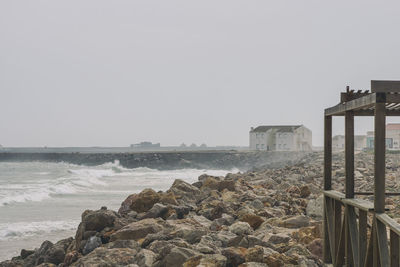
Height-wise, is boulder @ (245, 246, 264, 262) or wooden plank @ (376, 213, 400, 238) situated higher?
wooden plank @ (376, 213, 400, 238)

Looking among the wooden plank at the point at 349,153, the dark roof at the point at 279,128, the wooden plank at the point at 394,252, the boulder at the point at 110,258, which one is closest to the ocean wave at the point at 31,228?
the boulder at the point at 110,258

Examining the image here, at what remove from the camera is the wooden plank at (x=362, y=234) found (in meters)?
4.78

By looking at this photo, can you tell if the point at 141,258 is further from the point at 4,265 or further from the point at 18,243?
the point at 18,243

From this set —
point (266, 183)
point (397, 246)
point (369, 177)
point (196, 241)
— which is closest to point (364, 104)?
point (397, 246)

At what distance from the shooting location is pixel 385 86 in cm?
415

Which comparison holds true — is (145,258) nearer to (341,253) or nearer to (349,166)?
(341,253)

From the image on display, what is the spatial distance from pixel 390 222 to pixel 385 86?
4.01 ft

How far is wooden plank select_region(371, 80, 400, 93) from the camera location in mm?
4121

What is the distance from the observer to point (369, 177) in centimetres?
1734

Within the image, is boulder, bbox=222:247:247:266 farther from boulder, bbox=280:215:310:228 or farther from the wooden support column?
boulder, bbox=280:215:310:228

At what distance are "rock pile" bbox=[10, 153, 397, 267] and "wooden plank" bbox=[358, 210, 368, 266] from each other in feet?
3.79

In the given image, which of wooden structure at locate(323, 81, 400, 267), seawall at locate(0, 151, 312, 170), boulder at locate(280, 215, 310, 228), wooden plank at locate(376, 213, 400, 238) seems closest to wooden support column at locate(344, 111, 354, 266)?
wooden structure at locate(323, 81, 400, 267)

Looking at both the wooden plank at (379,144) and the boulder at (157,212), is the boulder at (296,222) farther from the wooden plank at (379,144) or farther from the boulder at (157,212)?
the wooden plank at (379,144)

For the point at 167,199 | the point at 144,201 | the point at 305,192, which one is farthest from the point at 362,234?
the point at 305,192
